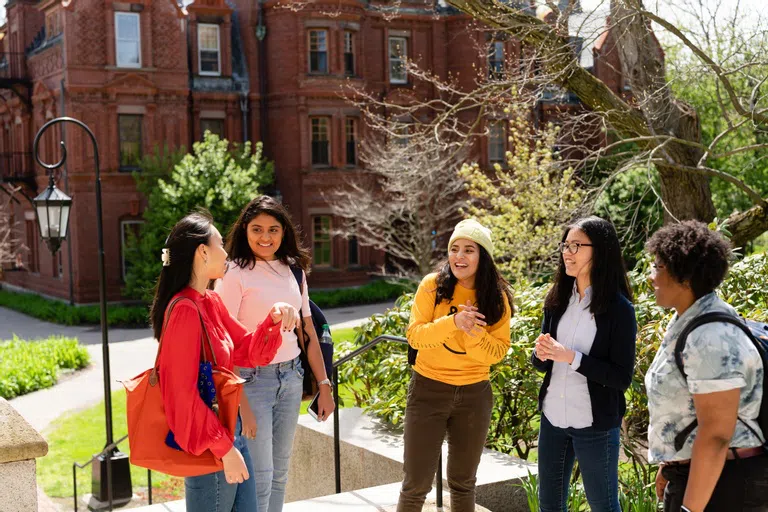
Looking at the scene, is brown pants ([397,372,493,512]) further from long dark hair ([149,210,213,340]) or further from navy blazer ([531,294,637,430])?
long dark hair ([149,210,213,340])

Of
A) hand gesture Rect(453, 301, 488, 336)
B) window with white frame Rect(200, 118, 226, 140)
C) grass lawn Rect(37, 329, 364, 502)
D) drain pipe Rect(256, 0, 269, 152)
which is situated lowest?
grass lawn Rect(37, 329, 364, 502)

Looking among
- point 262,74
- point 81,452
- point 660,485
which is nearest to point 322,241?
point 262,74

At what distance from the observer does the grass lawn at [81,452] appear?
1170 centimetres

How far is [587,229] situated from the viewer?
459 centimetres

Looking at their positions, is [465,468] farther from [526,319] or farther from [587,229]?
[526,319]

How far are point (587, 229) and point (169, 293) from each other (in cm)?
217

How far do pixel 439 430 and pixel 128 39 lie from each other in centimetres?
2643

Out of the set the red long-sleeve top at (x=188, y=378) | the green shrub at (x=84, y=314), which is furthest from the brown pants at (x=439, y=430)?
the green shrub at (x=84, y=314)

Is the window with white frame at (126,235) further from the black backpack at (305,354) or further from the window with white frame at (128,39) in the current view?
the black backpack at (305,354)

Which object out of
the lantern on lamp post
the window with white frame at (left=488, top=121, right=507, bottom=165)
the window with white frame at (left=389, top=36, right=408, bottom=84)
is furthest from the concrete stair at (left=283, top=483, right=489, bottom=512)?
the window with white frame at (left=488, top=121, right=507, bottom=165)

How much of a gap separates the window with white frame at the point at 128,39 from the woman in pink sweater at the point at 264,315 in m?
25.4

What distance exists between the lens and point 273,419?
4855 millimetres

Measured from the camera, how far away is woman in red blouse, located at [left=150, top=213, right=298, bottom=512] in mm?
3727

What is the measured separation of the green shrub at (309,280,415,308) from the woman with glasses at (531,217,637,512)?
79.1ft
